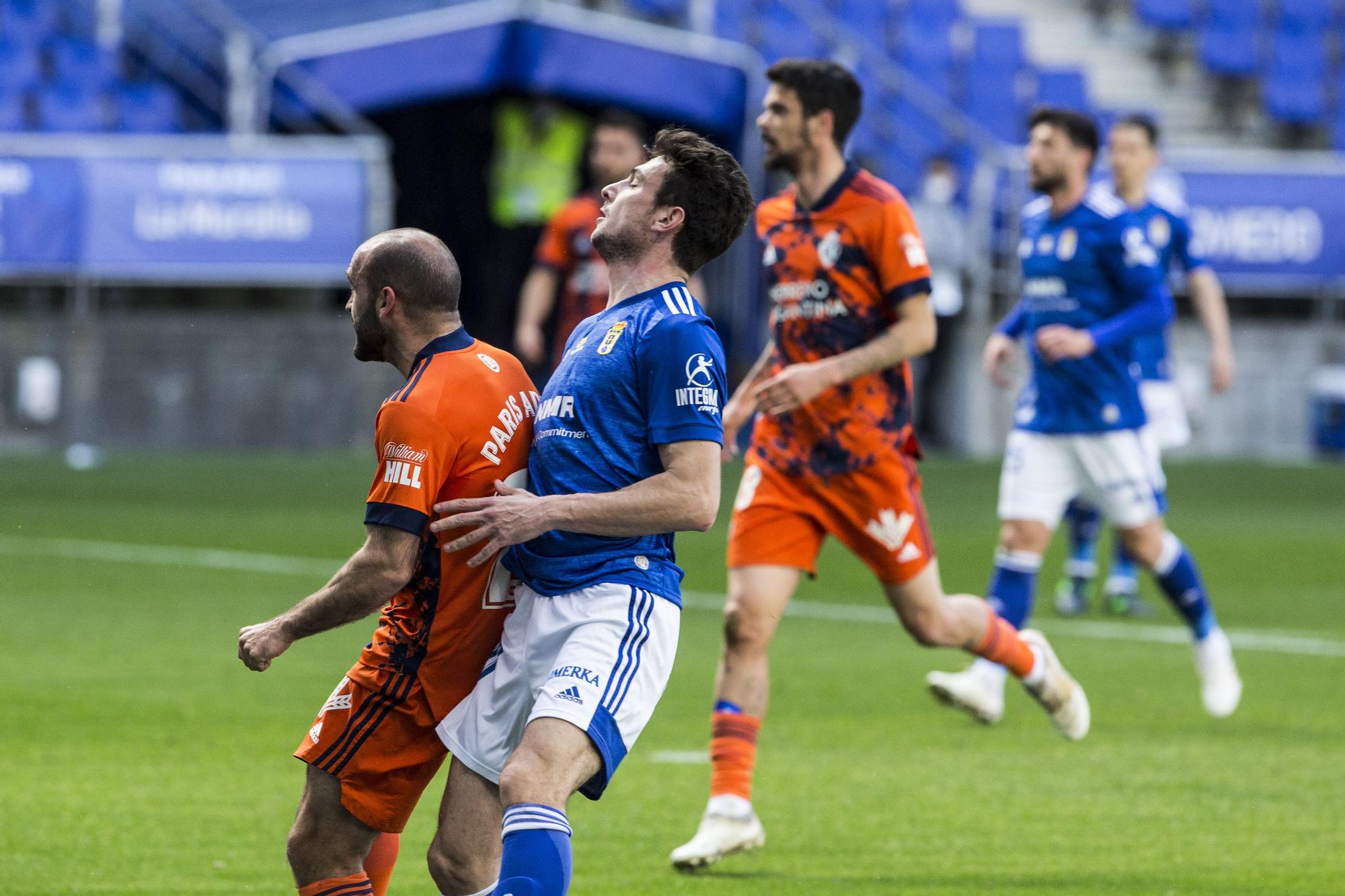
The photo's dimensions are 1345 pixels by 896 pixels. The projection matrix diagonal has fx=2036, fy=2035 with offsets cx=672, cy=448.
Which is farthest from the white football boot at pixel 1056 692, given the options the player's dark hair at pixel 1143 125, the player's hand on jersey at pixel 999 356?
the player's dark hair at pixel 1143 125

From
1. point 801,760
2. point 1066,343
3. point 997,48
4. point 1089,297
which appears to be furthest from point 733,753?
point 997,48

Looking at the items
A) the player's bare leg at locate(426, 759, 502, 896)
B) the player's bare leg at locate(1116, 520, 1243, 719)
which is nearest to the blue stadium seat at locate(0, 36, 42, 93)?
the player's bare leg at locate(1116, 520, 1243, 719)

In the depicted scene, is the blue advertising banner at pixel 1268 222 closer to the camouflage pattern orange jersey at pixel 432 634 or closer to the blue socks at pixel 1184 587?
the blue socks at pixel 1184 587

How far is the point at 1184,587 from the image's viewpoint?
28.2 ft

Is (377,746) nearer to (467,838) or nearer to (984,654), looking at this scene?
(467,838)

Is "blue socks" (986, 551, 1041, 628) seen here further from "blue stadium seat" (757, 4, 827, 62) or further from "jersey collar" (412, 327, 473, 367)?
"blue stadium seat" (757, 4, 827, 62)

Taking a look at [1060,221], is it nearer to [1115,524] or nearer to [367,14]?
[1115,524]

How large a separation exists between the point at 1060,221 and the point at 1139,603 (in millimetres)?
4272

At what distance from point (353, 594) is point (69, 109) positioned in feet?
71.0

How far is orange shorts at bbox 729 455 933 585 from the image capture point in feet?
21.2

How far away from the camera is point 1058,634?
35.7 ft

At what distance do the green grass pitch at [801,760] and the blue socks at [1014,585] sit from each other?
469 mm

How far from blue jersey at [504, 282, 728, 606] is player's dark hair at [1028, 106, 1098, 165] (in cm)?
466

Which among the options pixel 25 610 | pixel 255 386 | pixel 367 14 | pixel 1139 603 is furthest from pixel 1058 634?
pixel 367 14
